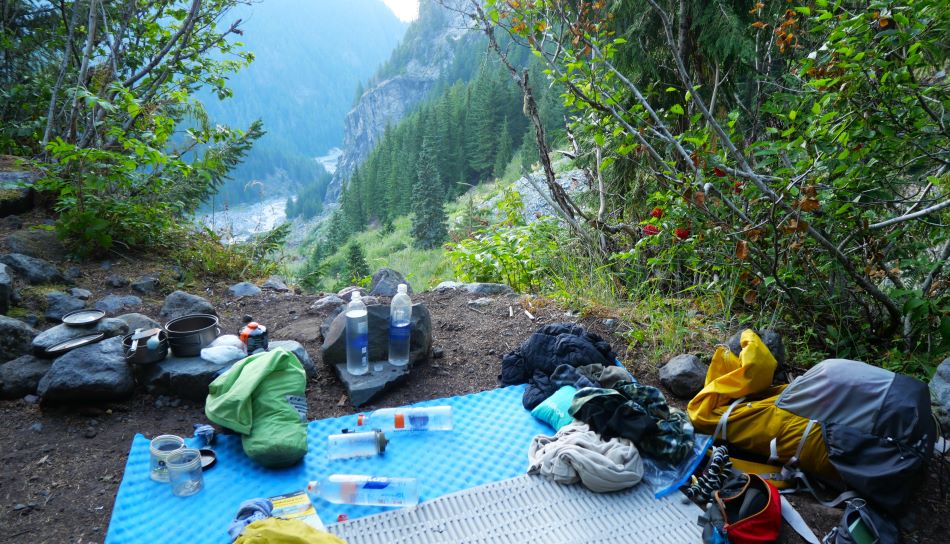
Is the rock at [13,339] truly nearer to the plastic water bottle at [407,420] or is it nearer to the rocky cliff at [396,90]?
the plastic water bottle at [407,420]

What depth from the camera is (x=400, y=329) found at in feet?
10.9

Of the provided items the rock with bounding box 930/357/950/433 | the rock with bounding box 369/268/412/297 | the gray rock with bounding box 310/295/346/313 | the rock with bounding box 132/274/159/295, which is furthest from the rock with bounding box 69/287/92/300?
the rock with bounding box 930/357/950/433

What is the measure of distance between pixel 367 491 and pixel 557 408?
1.11m

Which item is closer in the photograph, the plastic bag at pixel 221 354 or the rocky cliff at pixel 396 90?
the plastic bag at pixel 221 354

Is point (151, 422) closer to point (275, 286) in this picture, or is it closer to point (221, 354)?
point (221, 354)

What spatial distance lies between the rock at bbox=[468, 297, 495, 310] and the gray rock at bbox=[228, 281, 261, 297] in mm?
2148

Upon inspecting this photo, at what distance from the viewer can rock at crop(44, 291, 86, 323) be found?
3863mm

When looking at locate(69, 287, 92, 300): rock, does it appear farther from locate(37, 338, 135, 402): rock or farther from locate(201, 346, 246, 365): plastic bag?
locate(201, 346, 246, 365): plastic bag

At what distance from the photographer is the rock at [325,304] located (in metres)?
4.63

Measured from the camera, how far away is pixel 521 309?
182 inches

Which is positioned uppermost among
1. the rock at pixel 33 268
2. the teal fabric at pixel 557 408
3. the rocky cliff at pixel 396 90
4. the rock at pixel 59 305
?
the rocky cliff at pixel 396 90

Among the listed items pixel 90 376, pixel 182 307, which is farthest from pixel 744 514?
pixel 182 307

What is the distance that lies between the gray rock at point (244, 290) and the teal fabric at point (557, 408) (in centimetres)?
336

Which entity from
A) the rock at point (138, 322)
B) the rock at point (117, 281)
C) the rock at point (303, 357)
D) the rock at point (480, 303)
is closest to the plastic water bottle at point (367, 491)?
the rock at point (303, 357)
